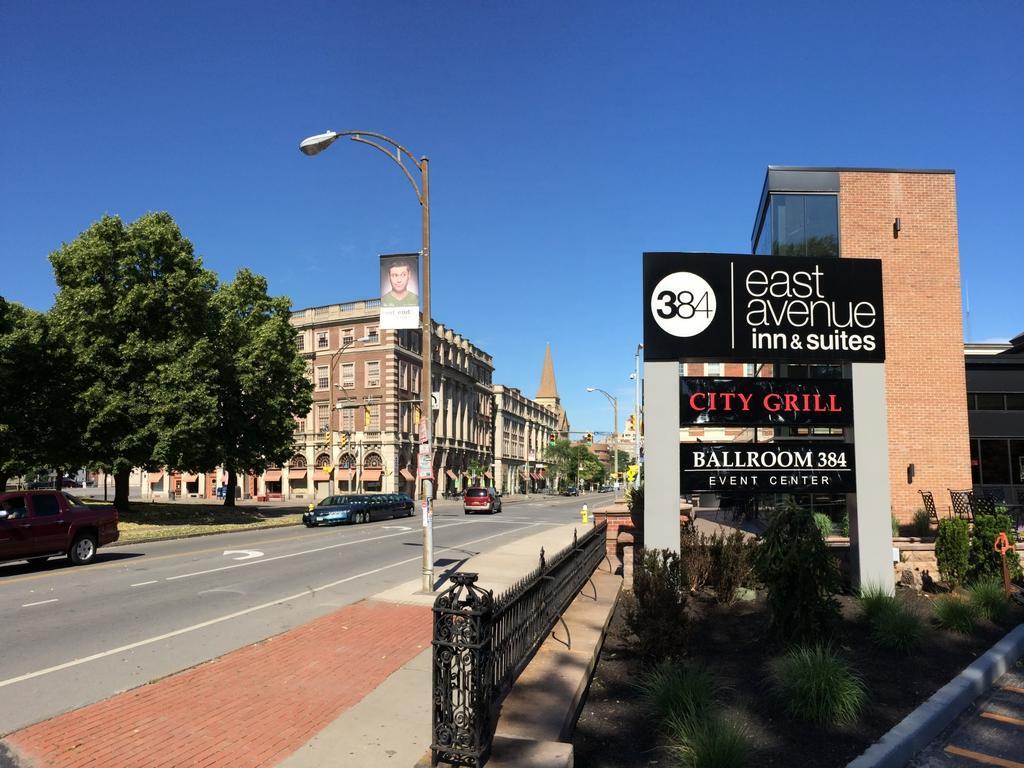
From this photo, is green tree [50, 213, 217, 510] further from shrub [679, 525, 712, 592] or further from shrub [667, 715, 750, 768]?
shrub [667, 715, 750, 768]

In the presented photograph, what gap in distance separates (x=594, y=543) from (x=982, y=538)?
611 cm

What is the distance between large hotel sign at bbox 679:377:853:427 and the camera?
10.4 metres

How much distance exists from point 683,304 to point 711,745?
23.2ft

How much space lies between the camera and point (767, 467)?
409 inches

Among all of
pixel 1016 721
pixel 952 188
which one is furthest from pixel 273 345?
pixel 1016 721

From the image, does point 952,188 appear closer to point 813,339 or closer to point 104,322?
point 813,339

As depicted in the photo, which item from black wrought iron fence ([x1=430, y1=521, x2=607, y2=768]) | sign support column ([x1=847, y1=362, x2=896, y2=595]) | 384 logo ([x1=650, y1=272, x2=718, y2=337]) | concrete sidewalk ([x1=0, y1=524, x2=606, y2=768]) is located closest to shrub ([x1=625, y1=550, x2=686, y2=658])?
black wrought iron fence ([x1=430, y1=521, x2=607, y2=768])

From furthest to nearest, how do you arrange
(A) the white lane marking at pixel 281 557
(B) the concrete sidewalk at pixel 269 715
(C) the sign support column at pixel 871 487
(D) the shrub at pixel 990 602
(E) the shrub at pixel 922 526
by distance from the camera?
(E) the shrub at pixel 922 526 < (A) the white lane marking at pixel 281 557 < (C) the sign support column at pixel 871 487 < (D) the shrub at pixel 990 602 < (B) the concrete sidewalk at pixel 269 715

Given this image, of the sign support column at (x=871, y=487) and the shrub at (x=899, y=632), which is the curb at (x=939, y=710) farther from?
the sign support column at (x=871, y=487)

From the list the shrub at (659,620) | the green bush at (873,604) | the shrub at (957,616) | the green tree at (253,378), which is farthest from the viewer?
the green tree at (253,378)

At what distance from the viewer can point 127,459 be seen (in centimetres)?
2978

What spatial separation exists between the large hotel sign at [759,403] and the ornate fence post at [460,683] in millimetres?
6467

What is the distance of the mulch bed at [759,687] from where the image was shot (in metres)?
5.06

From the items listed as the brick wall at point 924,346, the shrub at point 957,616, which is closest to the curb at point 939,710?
the shrub at point 957,616
